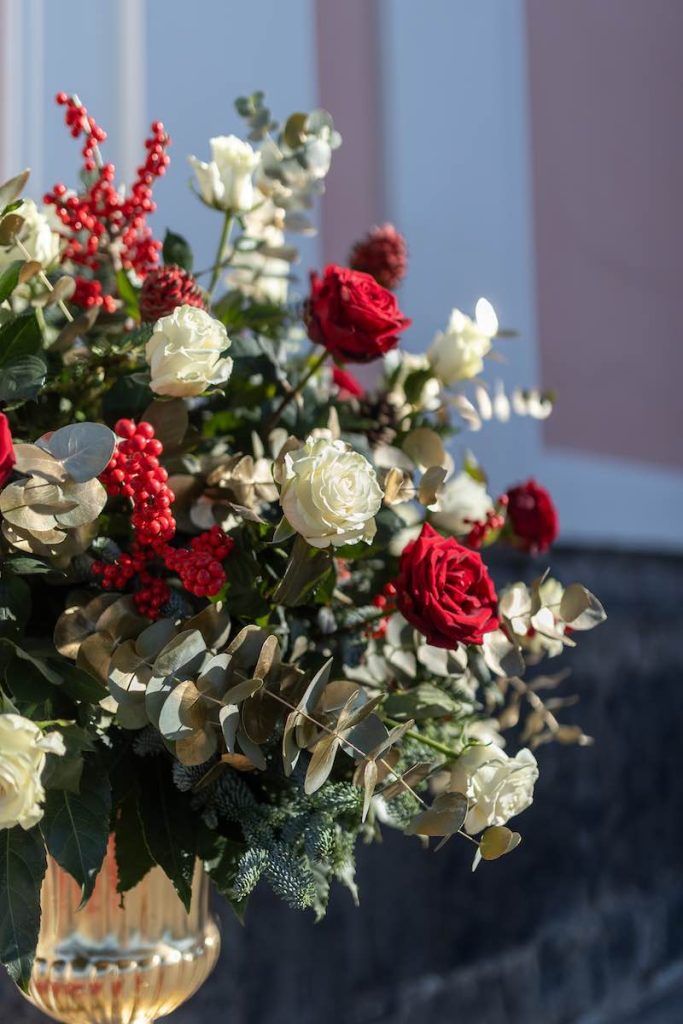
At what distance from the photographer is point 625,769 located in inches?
95.0

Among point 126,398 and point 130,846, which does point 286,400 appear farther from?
point 130,846

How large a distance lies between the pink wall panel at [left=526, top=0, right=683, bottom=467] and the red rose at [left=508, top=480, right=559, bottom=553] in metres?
1.56

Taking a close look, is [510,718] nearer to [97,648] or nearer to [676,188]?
[97,648]

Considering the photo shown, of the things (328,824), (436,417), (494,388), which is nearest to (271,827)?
(328,824)

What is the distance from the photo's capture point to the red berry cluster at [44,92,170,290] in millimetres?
794

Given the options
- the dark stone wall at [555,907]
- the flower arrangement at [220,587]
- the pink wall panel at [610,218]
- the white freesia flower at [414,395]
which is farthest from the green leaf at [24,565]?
the pink wall panel at [610,218]

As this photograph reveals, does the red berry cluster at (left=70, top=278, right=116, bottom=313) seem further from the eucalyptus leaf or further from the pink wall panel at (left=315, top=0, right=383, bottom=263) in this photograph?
the pink wall panel at (left=315, top=0, right=383, bottom=263)

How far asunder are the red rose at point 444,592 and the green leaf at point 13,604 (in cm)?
21

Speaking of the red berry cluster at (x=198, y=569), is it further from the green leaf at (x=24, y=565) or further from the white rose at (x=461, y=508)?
the white rose at (x=461, y=508)

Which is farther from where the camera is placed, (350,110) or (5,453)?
(350,110)

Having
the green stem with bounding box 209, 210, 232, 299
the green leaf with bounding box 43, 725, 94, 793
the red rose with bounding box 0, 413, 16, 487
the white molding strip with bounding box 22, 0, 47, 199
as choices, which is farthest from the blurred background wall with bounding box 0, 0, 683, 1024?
the red rose with bounding box 0, 413, 16, 487

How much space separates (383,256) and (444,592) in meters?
0.37

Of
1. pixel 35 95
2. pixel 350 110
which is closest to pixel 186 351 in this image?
pixel 35 95

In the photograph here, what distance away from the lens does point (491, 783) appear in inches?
27.3
